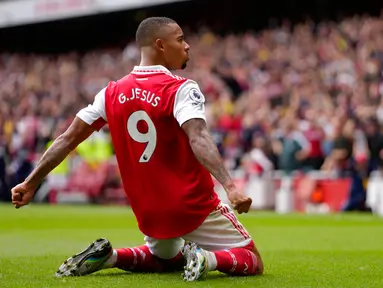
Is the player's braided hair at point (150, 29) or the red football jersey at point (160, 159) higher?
the player's braided hair at point (150, 29)

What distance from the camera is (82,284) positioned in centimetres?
587

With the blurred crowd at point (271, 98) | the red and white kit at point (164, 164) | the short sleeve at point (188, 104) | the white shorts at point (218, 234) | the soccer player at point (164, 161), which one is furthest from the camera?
the blurred crowd at point (271, 98)

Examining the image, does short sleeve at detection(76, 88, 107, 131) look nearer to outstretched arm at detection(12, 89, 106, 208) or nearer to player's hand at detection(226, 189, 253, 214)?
outstretched arm at detection(12, 89, 106, 208)

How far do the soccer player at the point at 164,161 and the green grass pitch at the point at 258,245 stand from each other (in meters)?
0.17

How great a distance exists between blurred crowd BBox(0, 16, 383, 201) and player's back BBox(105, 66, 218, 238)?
41.6 ft

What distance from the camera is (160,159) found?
6152mm

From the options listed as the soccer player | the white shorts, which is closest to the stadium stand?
the white shorts

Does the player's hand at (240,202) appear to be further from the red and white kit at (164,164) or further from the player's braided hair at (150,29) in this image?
the player's braided hair at (150,29)

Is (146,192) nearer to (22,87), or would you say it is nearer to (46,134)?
(46,134)

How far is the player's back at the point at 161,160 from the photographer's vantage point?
20.1 feet

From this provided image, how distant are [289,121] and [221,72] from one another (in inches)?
252

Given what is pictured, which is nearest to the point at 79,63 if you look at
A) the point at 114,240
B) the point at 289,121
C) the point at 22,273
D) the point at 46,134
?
the point at 46,134

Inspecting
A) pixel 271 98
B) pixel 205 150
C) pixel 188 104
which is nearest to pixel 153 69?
pixel 188 104

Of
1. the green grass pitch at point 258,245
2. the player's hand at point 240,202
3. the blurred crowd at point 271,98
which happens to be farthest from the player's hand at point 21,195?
the blurred crowd at point 271,98
